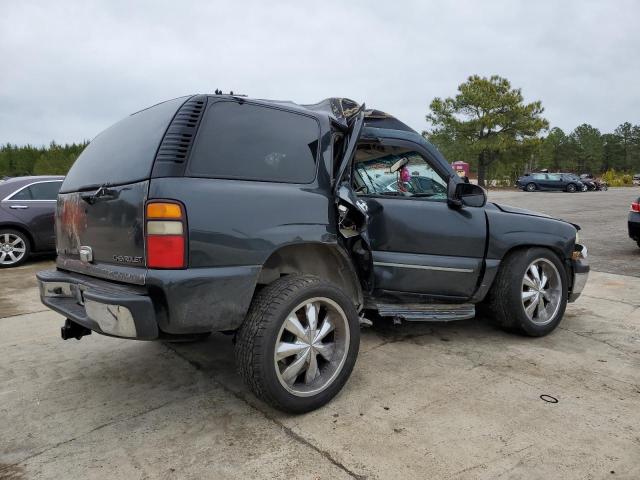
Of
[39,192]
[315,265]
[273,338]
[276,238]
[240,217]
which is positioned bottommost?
[273,338]

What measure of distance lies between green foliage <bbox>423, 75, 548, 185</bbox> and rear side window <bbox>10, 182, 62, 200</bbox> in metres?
35.1

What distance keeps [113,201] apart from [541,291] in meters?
3.35

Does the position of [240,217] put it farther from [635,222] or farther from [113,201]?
[635,222]

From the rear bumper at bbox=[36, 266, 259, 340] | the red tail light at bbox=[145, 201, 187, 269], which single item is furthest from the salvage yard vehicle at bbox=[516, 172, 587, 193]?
the red tail light at bbox=[145, 201, 187, 269]

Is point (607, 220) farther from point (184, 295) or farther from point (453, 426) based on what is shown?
point (184, 295)

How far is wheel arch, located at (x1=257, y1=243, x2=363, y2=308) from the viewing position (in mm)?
2895

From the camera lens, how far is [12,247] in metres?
7.52

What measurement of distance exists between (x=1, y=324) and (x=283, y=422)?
11.2 ft

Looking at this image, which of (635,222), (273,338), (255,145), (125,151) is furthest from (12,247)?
(635,222)

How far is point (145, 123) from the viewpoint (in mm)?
2826

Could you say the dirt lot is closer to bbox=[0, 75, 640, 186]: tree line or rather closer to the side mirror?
the side mirror

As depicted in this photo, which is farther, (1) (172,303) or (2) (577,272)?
(2) (577,272)

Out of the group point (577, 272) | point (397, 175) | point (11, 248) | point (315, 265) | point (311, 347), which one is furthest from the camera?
point (11, 248)

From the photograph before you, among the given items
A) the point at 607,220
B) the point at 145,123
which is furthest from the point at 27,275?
the point at 607,220
